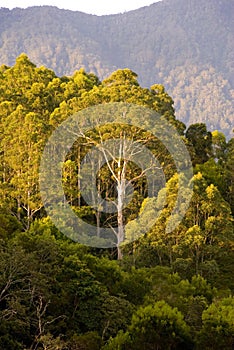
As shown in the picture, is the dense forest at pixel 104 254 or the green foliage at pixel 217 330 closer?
the dense forest at pixel 104 254

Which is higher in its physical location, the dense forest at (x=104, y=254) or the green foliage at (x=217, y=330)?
the dense forest at (x=104, y=254)

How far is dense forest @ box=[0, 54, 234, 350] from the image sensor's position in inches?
663

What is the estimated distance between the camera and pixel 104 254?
31.7 metres

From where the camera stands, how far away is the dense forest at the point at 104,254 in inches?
663

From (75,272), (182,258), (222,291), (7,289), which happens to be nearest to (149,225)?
(182,258)

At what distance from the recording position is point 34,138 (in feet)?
110

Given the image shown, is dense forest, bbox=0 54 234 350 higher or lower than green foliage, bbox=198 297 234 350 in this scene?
higher

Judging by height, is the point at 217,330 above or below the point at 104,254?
below

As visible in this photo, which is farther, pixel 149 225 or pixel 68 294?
pixel 149 225

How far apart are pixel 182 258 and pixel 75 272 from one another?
1049 cm

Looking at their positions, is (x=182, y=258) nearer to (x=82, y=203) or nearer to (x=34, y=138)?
(x=82, y=203)

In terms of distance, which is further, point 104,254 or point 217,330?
point 104,254

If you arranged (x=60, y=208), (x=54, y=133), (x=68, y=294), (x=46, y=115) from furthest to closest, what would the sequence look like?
(x=46, y=115), (x=54, y=133), (x=60, y=208), (x=68, y=294)

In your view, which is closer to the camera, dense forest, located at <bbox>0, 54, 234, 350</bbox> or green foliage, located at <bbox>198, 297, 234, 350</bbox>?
dense forest, located at <bbox>0, 54, 234, 350</bbox>
